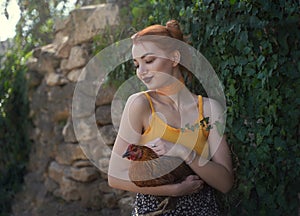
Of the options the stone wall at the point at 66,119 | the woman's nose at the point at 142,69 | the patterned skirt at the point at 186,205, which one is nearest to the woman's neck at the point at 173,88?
the woman's nose at the point at 142,69

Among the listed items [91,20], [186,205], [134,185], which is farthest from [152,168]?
[91,20]

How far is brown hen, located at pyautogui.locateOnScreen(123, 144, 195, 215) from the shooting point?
2240mm

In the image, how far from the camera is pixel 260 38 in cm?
269

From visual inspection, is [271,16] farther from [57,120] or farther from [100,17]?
[57,120]

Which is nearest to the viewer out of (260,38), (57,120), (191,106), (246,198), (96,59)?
(191,106)

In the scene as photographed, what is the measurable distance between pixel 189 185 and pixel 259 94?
0.69m

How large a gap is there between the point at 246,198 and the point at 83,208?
2.04 meters

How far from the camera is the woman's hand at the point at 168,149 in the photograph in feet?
7.45

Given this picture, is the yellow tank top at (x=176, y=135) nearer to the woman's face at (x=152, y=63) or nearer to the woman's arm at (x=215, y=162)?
the woman's arm at (x=215, y=162)

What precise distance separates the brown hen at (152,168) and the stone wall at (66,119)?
1.90m

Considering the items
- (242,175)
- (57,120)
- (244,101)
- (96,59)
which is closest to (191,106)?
(244,101)

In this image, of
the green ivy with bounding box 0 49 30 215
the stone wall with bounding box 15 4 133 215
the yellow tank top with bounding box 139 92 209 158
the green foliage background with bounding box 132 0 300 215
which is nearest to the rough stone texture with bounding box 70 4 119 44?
the stone wall with bounding box 15 4 133 215

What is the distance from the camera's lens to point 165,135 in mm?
2381

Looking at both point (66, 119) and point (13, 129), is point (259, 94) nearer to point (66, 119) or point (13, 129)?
point (66, 119)
